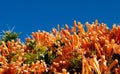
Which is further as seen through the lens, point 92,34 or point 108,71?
point 92,34

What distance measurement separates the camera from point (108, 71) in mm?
6977

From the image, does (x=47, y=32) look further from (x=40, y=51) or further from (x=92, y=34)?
(x=92, y=34)

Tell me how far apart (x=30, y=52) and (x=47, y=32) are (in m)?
1.20

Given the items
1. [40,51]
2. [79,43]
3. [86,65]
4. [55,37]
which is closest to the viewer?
[86,65]

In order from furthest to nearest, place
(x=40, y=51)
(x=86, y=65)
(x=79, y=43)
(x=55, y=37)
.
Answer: (x=55, y=37)
(x=40, y=51)
(x=79, y=43)
(x=86, y=65)

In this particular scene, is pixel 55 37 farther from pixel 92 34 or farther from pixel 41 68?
pixel 41 68

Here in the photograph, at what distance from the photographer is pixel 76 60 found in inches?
304

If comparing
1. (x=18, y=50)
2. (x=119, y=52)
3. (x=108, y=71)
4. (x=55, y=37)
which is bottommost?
(x=108, y=71)

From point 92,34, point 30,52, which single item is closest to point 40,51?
point 30,52

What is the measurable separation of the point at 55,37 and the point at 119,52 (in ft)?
8.92

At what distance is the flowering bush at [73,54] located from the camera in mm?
7218

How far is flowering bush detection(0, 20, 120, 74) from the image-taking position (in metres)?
7.22

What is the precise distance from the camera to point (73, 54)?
7895 mm

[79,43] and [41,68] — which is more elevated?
[79,43]
